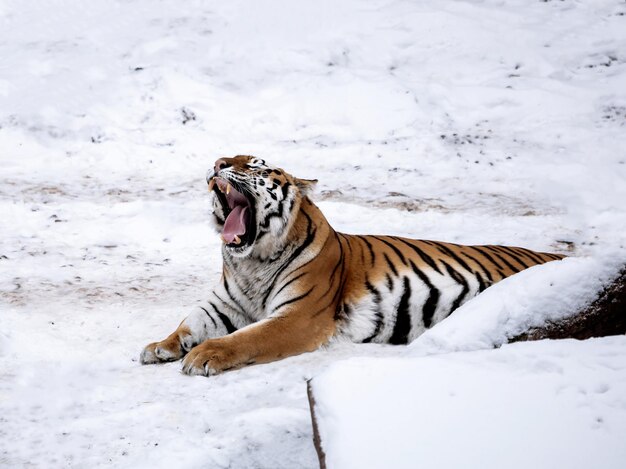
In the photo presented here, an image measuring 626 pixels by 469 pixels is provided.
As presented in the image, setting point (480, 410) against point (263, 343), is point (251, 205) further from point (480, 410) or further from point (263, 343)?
point (480, 410)

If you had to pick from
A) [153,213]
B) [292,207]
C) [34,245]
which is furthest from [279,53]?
[292,207]

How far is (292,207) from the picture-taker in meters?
3.55

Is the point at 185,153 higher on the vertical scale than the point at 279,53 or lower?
lower

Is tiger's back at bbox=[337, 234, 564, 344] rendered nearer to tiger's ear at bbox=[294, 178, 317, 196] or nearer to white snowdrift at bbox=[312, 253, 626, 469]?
tiger's ear at bbox=[294, 178, 317, 196]

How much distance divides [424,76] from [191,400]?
5.11 meters

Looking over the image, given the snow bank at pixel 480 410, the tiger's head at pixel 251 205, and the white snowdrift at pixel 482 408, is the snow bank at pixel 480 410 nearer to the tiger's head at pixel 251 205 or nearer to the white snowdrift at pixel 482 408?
the white snowdrift at pixel 482 408

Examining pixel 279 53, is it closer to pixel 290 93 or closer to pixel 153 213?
pixel 290 93

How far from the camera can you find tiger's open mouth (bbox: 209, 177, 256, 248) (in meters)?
3.42

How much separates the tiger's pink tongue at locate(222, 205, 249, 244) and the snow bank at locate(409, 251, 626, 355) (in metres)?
1.12

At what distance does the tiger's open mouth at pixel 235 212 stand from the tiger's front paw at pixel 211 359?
1.66 feet

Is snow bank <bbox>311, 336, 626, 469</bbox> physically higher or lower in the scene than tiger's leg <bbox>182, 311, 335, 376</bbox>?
higher

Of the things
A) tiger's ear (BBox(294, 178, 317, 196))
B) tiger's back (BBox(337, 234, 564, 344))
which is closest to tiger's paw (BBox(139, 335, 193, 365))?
tiger's back (BBox(337, 234, 564, 344))

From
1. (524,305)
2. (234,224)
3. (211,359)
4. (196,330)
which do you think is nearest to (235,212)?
(234,224)

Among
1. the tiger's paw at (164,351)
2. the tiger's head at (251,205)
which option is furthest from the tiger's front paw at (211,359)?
the tiger's head at (251,205)
